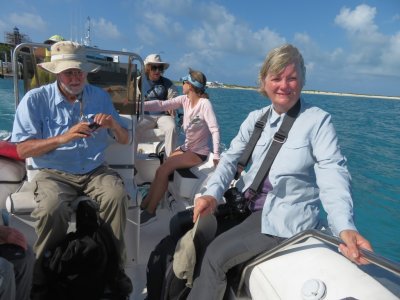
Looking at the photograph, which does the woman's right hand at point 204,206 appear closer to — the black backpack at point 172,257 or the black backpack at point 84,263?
the black backpack at point 172,257

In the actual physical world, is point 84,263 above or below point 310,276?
below

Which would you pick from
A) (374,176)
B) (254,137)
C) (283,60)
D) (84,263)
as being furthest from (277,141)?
(374,176)

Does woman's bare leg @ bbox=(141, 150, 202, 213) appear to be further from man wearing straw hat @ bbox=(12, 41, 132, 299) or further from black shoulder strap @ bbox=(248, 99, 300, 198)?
black shoulder strap @ bbox=(248, 99, 300, 198)

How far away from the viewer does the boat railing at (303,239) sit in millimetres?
1113

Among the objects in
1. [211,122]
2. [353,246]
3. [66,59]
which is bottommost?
[353,246]

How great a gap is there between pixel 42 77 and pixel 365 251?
303 centimetres

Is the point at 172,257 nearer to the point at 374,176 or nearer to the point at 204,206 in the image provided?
the point at 204,206

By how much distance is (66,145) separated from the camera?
94.7 inches

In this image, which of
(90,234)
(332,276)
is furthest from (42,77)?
(332,276)

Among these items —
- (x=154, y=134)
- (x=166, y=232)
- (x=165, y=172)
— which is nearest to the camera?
(x=166, y=232)

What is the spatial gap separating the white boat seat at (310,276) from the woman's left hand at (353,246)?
0.05 metres

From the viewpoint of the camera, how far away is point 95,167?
2.49 meters

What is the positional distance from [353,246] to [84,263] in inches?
56.6

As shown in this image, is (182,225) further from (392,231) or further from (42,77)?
(392,231)
